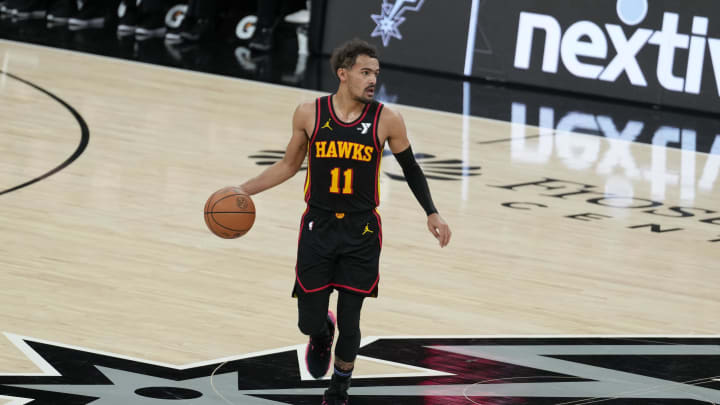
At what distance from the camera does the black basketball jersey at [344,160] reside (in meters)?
5.07

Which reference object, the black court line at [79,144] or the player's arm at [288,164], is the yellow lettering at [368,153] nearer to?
the player's arm at [288,164]

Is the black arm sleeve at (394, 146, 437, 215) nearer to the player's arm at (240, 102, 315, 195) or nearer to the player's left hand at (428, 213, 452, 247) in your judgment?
the player's left hand at (428, 213, 452, 247)

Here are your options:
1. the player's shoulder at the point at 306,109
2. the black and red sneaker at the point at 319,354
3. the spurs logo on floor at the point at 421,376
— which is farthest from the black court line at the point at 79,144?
the player's shoulder at the point at 306,109

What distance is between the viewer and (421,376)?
5.69m

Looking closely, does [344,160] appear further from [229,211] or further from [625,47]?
[625,47]

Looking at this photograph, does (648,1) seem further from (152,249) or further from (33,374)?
(33,374)

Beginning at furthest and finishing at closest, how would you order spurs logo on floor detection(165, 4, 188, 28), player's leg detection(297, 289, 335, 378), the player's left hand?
spurs logo on floor detection(165, 4, 188, 28) → player's leg detection(297, 289, 335, 378) → the player's left hand

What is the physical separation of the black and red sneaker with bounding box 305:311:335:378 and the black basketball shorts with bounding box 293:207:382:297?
37cm

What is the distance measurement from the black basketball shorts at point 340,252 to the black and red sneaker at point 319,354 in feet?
1.20

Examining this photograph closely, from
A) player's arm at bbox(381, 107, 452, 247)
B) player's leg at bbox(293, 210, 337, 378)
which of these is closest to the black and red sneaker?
player's leg at bbox(293, 210, 337, 378)

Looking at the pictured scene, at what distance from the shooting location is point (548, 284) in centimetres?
752

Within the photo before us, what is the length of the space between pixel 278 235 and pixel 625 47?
7547mm

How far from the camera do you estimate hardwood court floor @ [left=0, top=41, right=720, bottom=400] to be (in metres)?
6.45

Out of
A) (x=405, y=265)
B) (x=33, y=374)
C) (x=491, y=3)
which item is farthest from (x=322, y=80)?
(x=33, y=374)
